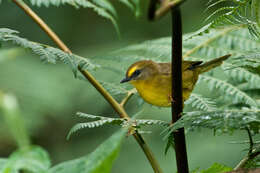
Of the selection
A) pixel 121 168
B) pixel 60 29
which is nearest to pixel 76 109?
pixel 121 168

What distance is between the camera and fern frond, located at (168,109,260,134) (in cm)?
133

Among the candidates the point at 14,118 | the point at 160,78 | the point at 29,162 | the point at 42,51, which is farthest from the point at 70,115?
the point at 14,118

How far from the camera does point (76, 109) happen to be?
570 cm

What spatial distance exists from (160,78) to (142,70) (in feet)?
0.53

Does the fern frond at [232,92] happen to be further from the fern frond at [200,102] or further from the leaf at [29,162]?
the leaf at [29,162]

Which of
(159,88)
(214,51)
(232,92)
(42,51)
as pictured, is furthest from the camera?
(159,88)

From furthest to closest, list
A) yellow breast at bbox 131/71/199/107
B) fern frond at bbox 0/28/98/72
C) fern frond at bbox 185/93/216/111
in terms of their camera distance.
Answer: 1. yellow breast at bbox 131/71/199/107
2. fern frond at bbox 185/93/216/111
3. fern frond at bbox 0/28/98/72

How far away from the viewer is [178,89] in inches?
54.4

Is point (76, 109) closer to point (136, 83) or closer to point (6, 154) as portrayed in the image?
point (6, 154)

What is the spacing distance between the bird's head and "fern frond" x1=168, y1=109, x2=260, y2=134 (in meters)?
1.59

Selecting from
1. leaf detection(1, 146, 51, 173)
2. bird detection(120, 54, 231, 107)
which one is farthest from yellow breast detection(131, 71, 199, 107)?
leaf detection(1, 146, 51, 173)

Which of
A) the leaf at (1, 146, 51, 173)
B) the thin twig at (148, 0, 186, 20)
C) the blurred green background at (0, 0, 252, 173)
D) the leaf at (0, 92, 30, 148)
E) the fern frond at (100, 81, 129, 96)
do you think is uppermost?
the thin twig at (148, 0, 186, 20)

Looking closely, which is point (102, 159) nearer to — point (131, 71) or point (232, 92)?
point (232, 92)

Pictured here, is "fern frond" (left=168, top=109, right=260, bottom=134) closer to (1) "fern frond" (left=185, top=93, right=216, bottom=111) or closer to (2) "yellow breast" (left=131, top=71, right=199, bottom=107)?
(1) "fern frond" (left=185, top=93, right=216, bottom=111)
